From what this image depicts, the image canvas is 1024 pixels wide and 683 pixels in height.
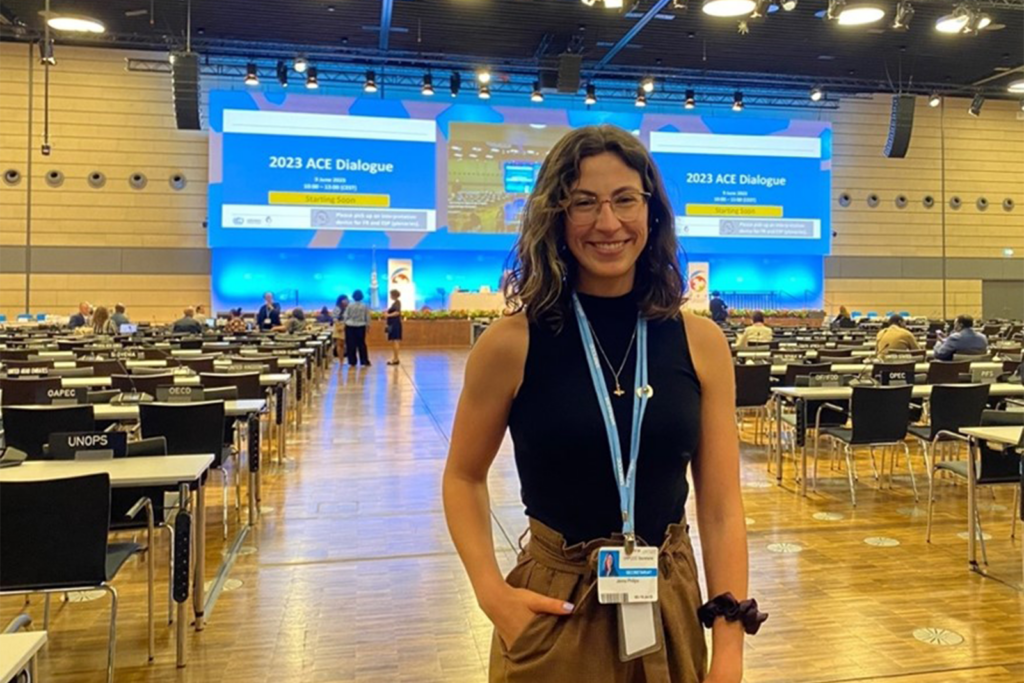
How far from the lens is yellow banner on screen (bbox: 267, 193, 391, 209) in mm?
16766

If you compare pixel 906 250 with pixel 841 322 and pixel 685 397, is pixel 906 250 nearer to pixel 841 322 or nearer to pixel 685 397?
pixel 841 322

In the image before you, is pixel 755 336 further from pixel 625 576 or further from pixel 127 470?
pixel 625 576

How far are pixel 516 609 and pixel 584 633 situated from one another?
4.1 inches

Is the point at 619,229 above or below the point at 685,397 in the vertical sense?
above

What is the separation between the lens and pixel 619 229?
1.15 m

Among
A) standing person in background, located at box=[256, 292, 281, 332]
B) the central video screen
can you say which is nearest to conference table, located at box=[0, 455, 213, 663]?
standing person in background, located at box=[256, 292, 281, 332]

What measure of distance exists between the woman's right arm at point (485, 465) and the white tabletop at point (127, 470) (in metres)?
1.82

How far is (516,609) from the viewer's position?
1.11m

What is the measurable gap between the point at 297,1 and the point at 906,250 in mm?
17366

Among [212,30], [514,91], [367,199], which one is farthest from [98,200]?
[514,91]

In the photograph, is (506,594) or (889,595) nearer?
(506,594)

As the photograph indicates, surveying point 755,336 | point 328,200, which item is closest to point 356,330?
point 328,200

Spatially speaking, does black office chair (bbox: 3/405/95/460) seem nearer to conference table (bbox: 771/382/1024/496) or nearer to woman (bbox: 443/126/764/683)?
woman (bbox: 443/126/764/683)

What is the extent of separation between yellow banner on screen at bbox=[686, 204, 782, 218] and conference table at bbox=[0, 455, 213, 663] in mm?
17139
